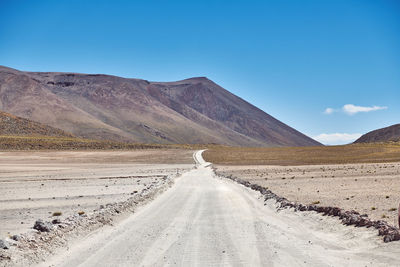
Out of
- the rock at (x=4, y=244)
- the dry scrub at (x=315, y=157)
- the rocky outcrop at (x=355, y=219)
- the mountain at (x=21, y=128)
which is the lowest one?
the rock at (x=4, y=244)

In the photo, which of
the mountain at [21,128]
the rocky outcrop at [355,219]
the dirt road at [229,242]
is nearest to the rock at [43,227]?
the dirt road at [229,242]

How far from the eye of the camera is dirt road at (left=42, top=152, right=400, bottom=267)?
28.6ft

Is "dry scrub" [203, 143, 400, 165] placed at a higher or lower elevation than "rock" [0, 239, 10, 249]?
higher

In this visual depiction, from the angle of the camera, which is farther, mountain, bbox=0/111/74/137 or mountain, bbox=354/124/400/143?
mountain, bbox=354/124/400/143

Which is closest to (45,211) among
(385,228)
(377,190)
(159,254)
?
(159,254)

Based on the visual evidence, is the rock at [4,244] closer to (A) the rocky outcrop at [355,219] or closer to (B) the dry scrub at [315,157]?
(A) the rocky outcrop at [355,219]

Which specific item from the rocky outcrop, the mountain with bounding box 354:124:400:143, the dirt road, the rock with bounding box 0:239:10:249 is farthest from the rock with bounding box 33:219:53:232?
the mountain with bounding box 354:124:400:143

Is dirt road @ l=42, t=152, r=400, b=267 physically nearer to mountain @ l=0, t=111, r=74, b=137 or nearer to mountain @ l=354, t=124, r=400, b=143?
mountain @ l=0, t=111, r=74, b=137

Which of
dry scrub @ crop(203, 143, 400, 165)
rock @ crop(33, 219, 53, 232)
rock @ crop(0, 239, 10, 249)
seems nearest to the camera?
rock @ crop(0, 239, 10, 249)

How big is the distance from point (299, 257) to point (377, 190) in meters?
16.6

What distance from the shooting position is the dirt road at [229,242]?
28.6 feet

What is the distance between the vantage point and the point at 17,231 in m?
12.5

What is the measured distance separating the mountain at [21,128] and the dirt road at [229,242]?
134 meters

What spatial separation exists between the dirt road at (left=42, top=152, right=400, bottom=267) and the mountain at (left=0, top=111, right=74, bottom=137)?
13447cm
